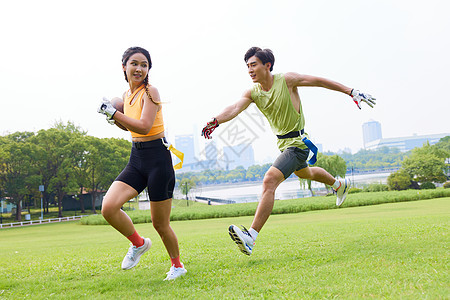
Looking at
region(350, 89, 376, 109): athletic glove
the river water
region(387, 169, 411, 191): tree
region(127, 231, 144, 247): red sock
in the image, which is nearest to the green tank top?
region(350, 89, 376, 109): athletic glove

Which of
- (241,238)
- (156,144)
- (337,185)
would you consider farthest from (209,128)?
(337,185)

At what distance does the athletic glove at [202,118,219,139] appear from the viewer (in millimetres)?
4586

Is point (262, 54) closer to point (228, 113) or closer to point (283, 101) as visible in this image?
point (283, 101)

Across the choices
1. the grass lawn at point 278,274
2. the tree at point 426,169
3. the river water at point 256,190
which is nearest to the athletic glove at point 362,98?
the grass lawn at point 278,274

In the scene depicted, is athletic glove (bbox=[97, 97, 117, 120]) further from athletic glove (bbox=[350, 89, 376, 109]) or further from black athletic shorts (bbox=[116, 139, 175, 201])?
athletic glove (bbox=[350, 89, 376, 109])

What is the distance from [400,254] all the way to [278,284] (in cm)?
168

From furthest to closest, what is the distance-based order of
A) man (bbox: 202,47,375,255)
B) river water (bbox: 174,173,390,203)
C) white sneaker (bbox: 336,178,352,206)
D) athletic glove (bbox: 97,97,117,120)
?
river water (bbox: 174,173,390,203), white sneaker (bbox: 336,178,352,206), man (bbox: 202,47,375,255), athletic glove (bbox: 97,97,117,120)

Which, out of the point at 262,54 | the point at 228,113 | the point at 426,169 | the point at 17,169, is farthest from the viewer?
the point at 426,169

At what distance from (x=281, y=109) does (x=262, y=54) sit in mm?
772

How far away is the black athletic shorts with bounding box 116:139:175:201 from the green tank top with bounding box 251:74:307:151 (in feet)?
5.07

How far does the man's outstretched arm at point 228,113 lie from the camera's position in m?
4.61

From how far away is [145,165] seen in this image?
4285 millimetres

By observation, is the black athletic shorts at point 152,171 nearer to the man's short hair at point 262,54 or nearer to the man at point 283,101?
the man at point 283,101

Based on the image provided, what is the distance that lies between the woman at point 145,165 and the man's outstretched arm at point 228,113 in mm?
571
